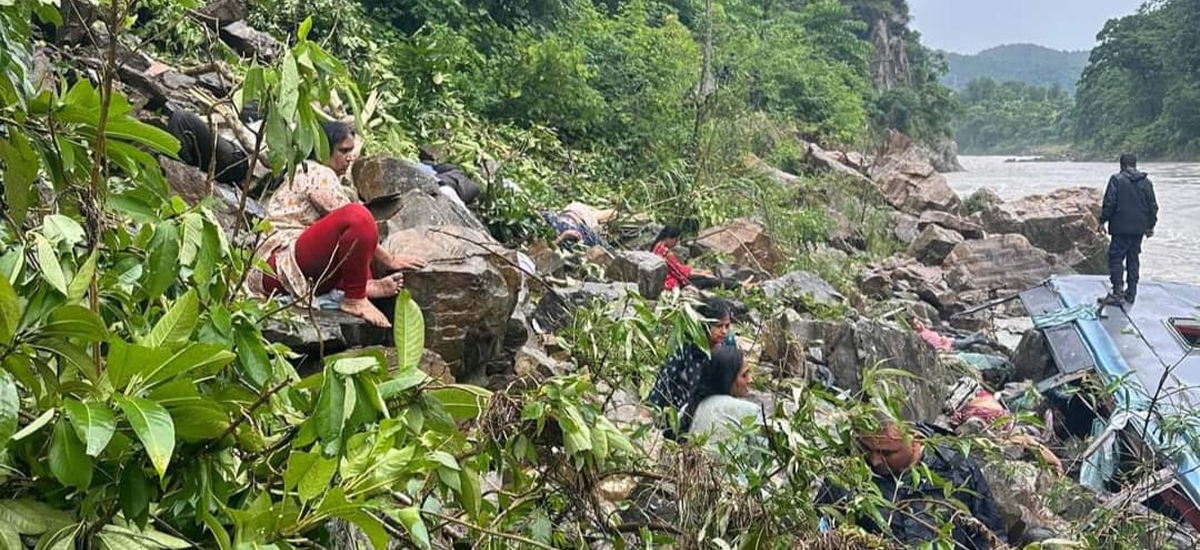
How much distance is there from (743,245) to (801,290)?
4.54 feet

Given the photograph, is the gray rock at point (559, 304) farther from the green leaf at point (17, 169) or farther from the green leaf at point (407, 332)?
the green leaf at point (17, 169)

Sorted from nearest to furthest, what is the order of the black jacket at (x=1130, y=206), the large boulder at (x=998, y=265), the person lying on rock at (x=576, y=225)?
the person lying on rock at (x=576, y=225)
the black jacket at (x=1130, y=206)
the large boulder at (x=998, y=265)

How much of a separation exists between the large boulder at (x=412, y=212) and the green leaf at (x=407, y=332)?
2841 mm

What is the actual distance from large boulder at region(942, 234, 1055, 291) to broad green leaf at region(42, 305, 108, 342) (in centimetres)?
1296

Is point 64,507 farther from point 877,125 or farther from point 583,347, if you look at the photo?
point 877,125

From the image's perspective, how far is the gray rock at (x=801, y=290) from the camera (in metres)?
7.32

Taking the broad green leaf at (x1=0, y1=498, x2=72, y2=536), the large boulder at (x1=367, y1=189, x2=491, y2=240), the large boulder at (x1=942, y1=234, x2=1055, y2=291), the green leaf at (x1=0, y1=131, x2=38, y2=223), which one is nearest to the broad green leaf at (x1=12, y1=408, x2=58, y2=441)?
the broad green leaf at (x1=0, y1=498, x2=72, y2=536)

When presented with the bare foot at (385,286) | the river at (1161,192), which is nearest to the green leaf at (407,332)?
the bare foot at (385,286)

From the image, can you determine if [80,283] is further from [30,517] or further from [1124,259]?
[1124,259]

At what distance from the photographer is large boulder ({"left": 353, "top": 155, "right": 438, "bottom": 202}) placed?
17.0 feet

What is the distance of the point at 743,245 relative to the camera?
893 centimetres

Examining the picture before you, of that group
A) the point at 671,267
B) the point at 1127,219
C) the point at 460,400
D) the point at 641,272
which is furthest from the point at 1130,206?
the point at 460,400

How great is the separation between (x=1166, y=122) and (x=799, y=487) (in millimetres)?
48128

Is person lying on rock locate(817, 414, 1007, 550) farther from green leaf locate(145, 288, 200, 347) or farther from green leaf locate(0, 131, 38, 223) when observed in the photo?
green leaf locate(0, 131, 38, 223)
